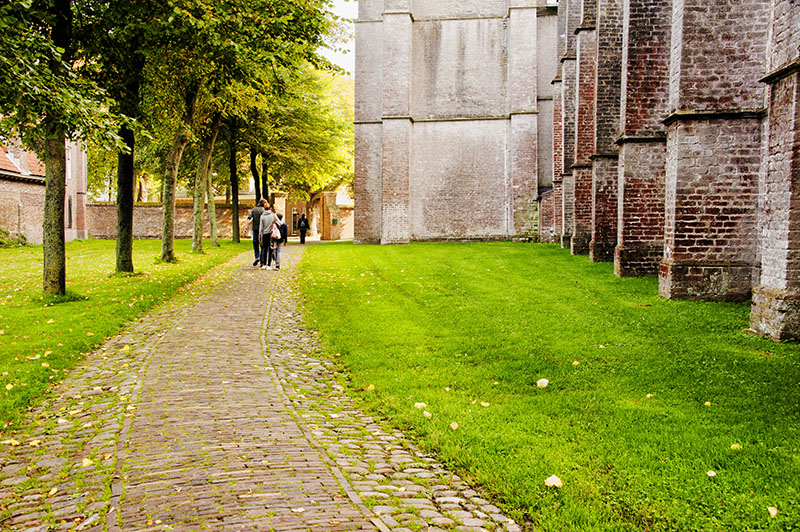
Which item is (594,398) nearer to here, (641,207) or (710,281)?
(710,281)

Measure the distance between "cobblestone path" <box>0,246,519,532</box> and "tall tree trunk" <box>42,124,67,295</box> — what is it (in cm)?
452

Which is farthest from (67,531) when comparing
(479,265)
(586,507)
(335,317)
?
(479,265)

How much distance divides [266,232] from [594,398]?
1366 centimetres

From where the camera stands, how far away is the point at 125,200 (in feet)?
48.8

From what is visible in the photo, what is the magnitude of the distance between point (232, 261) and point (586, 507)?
19.0 metres

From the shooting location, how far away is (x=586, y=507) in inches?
141

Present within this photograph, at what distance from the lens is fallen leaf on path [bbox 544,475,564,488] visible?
3.88 metres

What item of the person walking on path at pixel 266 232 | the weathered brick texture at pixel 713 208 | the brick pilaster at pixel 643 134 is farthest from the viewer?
the person walking on path at pixel 266 232

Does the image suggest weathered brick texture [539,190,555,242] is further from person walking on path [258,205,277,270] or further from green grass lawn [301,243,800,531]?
green grass lawn [301,243,800,531]

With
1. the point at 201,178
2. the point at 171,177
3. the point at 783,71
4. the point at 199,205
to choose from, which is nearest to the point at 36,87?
the point at 783,71

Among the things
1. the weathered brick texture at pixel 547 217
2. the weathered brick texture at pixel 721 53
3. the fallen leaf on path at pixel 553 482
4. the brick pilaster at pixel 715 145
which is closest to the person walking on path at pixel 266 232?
the brick pilaster at pixel 715 145

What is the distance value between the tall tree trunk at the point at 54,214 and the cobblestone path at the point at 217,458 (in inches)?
178

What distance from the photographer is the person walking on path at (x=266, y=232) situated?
1759cm

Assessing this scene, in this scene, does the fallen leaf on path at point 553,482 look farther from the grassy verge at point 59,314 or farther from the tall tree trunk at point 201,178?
the tall tree trunk at point 201,178
